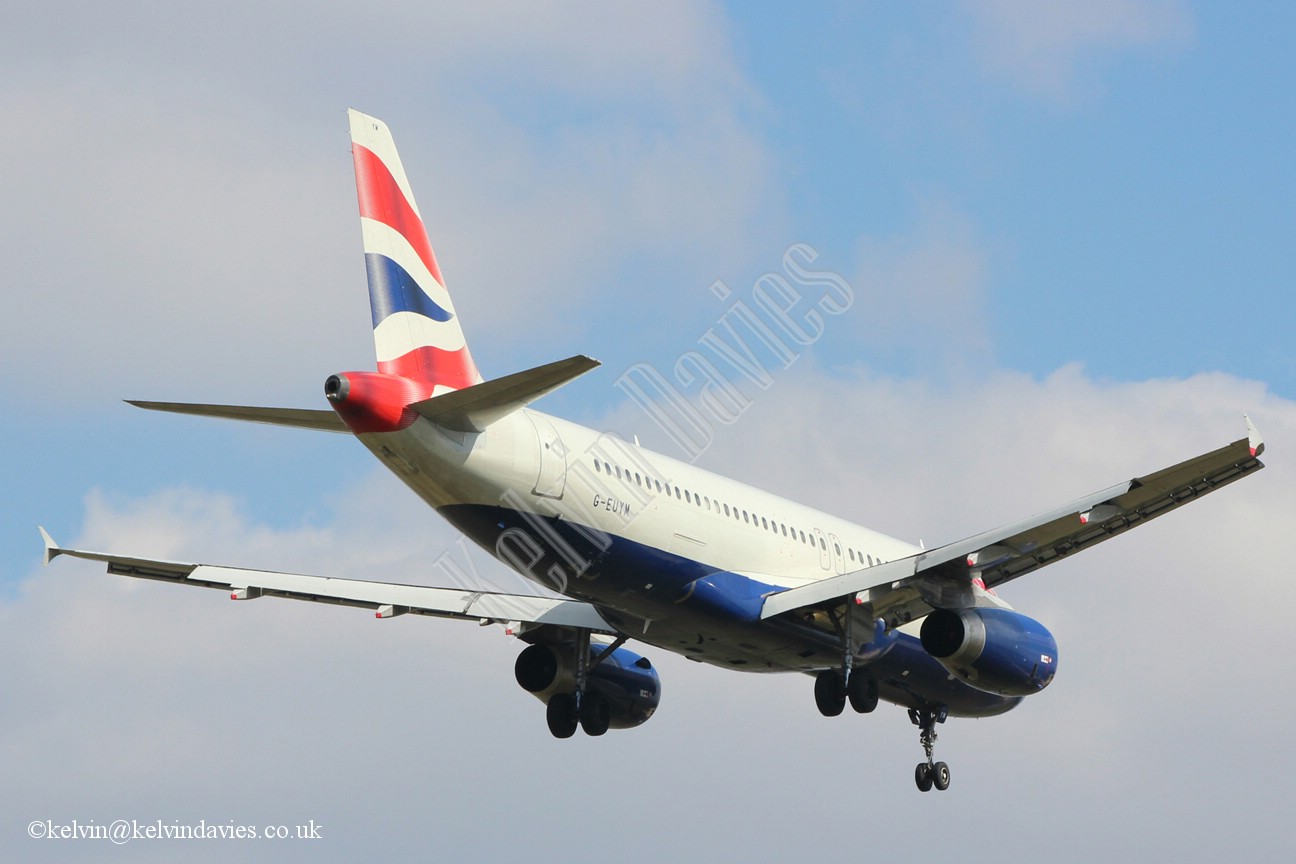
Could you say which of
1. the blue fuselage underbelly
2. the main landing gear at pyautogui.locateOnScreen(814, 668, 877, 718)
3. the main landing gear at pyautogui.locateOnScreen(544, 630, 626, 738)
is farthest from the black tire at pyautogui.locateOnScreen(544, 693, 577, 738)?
the main landing gear at pyautogui.locateOnScreen(814, 668, 877, 718)

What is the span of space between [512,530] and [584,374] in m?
5.18

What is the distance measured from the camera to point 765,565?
30.9 m

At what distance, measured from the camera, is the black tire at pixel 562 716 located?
3316 cm

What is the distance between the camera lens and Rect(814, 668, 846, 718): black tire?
30.8 m

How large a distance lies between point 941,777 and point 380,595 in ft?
39.2

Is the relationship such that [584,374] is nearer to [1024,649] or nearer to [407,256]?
[407,256]

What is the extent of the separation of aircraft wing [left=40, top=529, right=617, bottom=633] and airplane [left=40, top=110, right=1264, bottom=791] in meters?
0.04

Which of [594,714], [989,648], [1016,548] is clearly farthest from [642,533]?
[989,648]

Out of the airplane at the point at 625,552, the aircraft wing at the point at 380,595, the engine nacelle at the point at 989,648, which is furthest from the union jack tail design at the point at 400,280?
the engine nacelle at the point at 989,648

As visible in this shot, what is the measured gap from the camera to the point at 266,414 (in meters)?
24.5

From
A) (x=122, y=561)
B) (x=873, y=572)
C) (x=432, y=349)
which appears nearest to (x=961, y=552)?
(x=873, y=572)

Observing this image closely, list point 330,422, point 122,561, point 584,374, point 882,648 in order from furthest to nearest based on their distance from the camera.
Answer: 1. point 882,648
2. point 122,561
3. point 330,422
4. point 584,374

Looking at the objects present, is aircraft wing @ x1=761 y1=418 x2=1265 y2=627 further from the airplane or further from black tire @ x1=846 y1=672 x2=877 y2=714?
black tire @ x1=846 y1=672 x2=877 y2=714

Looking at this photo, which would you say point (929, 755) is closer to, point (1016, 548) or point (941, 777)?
point (941, 777)
